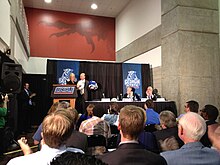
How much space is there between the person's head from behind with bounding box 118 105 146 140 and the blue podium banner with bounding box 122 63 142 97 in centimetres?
709

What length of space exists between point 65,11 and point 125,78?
4.51 metres

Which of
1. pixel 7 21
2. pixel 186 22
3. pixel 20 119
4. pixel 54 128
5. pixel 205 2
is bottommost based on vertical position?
pixel 20 119

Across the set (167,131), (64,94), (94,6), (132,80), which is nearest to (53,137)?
(167,131)

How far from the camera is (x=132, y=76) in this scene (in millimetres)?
8664

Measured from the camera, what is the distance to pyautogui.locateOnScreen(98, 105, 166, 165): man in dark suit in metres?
1.31

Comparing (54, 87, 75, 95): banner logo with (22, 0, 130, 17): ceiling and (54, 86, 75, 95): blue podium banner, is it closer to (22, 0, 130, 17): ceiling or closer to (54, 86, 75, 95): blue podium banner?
(54, 86, 75, 95): blue podium banner

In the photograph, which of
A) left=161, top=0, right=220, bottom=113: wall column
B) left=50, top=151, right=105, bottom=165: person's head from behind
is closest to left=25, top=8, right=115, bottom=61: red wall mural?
left=161, top=0, right=220, bottom=113: wall column

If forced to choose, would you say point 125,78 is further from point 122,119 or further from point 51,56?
point 122,119

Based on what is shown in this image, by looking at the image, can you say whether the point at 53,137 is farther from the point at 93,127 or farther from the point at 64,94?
the point at 64,94

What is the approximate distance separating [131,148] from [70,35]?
32.0 ft

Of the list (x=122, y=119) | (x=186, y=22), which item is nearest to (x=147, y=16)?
(x=186, y=22)

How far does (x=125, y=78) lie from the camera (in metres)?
8.66

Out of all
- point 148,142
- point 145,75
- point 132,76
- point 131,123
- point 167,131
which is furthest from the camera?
point 132,76

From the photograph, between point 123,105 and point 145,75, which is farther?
point 145,75
